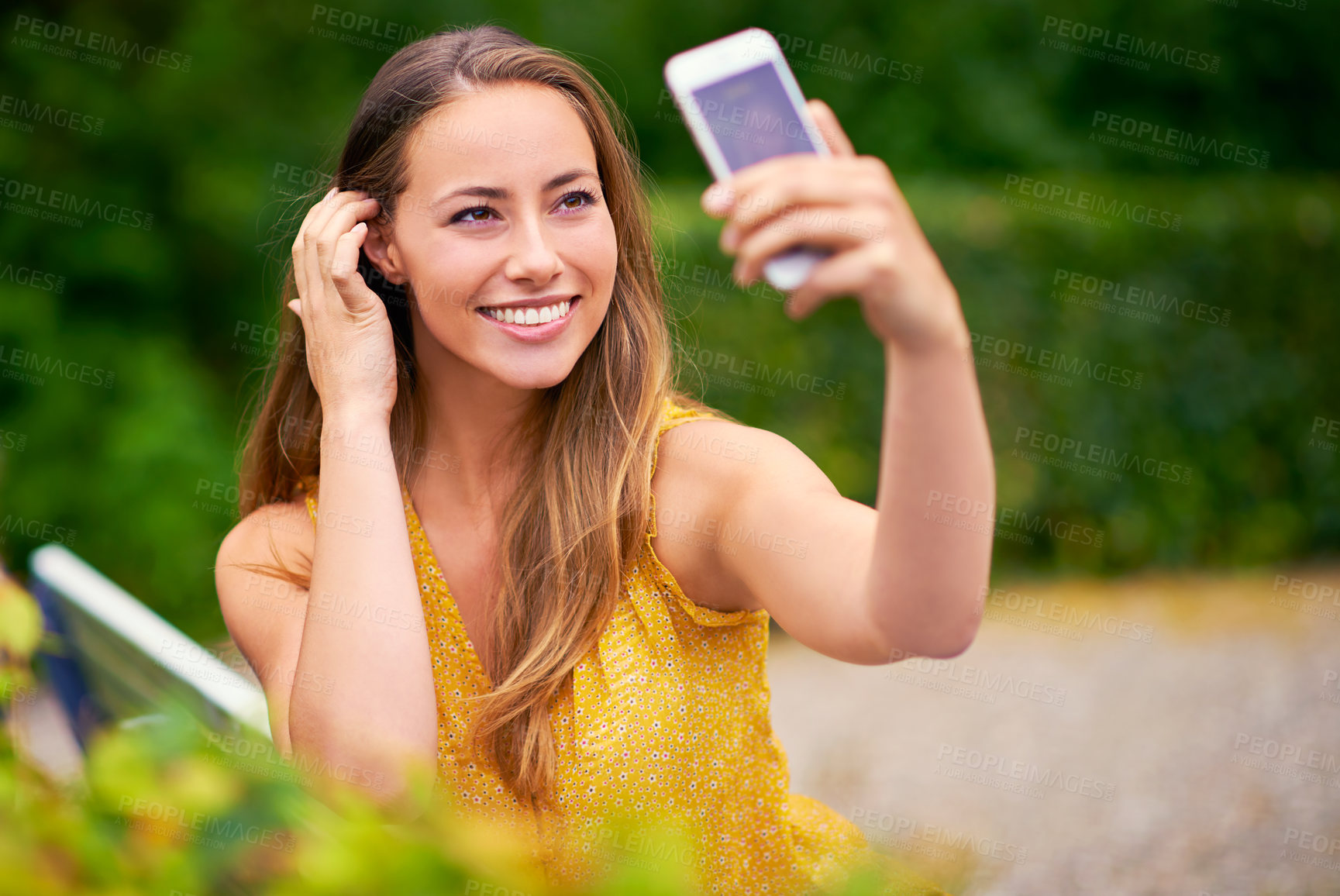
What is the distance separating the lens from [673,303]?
18.0 ft

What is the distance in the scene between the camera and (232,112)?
648cm

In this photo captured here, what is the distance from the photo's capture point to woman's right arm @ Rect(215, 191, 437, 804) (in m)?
1.90

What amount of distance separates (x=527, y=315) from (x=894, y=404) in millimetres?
1022

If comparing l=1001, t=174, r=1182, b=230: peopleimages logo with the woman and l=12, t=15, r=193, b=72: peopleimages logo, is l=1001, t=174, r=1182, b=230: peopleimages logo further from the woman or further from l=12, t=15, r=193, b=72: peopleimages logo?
the woman

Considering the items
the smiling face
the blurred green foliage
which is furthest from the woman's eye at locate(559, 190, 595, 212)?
the blurred green foliage

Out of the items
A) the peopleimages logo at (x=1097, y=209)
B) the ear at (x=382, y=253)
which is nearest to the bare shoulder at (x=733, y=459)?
the ear at (x=382, y=253)

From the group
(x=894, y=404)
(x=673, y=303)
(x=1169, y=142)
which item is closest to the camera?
(x=894, y=404)

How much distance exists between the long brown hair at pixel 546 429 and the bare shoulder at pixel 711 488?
0.05 metres

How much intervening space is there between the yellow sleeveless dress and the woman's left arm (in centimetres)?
57

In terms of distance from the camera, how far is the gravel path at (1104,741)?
4.70m

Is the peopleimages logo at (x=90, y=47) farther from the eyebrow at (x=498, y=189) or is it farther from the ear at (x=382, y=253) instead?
the eyebrow at (x=498, y=189)

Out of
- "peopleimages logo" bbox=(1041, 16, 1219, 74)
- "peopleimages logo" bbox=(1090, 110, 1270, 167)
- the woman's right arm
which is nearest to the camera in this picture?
the woman's right arm

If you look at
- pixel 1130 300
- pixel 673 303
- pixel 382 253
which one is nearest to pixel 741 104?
pixel 382 253

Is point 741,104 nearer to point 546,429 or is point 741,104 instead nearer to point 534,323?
point 534,323
